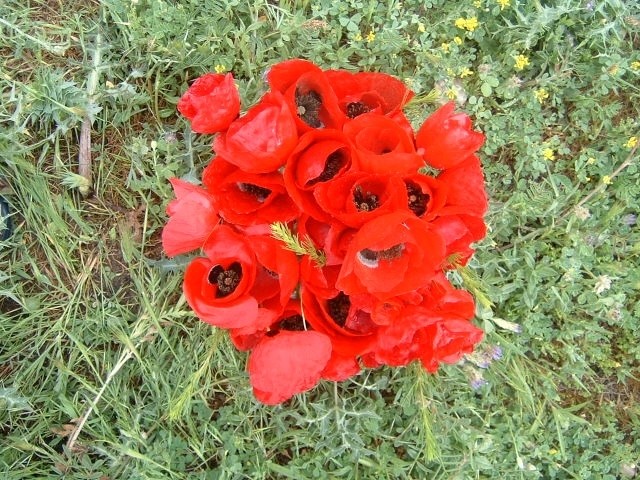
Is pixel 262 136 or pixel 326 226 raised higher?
pixel 262 136

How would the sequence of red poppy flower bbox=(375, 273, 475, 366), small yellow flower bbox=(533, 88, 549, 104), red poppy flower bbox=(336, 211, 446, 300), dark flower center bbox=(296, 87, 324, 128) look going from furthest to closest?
small yellow flower bbox=(533, 88, 549, 104), dark flower center bbox=(296, 87, 324, 128), red poppy flower bbox=(375, 273, 475, 366), red poppy flower bbox=(336, 211, 446, 300)

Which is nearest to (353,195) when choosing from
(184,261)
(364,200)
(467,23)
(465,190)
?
(364,200)

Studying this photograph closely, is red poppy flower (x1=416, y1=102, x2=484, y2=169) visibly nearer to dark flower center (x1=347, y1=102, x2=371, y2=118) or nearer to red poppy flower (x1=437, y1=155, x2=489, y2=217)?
red poppy flower (x1=437, y1=155, x2=489, y2=217)

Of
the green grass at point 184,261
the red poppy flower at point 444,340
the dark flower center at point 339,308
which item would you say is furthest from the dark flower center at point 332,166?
the green grass at point 184,261

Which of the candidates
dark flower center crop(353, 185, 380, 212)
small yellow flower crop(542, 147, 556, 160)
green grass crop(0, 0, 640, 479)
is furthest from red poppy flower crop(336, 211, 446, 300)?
small yellow flower crop(542, 147, 556, 160)

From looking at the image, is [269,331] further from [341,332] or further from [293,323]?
[341,332]

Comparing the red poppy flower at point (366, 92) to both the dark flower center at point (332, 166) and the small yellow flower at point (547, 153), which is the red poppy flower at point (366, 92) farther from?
the small yellow flower at point (547, 153)
